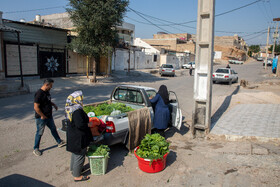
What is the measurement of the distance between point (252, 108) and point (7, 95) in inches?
486

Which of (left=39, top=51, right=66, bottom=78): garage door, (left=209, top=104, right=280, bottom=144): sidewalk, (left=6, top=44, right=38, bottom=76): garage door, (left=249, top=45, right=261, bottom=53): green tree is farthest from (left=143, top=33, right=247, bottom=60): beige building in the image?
(left=209, top=104, right=280, bottom=144): sidewalk

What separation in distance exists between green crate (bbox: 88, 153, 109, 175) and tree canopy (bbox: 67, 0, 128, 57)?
546 inches

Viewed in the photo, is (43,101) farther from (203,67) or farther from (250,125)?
(250,125)

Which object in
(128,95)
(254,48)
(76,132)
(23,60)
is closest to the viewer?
(76,132)

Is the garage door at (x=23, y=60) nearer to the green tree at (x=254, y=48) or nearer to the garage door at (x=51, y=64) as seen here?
the garage door at (x=51, y=64)

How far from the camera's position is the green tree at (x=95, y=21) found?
16375 millimetres

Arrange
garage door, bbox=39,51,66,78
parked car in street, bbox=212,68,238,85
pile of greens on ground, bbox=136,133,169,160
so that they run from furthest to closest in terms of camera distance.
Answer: parked car in street, bbox=212,68,238,85 < garage door, bbox=39,51,66,78 < pile of greens on ground, bbox=136,133,169,160

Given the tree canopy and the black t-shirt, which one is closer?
the black t-shirt

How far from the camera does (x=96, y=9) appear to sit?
16453 mm

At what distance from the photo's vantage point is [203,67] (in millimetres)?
6473

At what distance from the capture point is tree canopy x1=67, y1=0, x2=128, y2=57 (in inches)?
645

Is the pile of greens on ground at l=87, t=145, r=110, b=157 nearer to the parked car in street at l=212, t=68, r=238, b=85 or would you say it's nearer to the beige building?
the parked car in street at l=212, t=68, r=238, b=85

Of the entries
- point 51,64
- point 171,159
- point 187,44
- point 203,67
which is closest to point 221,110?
point 203,67

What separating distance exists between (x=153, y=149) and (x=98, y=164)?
1.09 meters
